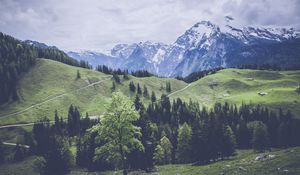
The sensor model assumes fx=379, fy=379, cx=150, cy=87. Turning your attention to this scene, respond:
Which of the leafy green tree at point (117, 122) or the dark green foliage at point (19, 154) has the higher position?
the leafy green tree at point (117, 122)

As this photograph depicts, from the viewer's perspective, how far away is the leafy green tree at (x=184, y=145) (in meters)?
124

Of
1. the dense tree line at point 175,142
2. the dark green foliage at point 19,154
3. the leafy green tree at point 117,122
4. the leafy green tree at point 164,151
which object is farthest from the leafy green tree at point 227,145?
the dark green foliage at point 19,154

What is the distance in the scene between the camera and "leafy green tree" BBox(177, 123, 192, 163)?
123500mm

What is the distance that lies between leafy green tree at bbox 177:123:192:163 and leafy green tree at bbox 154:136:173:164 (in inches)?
143

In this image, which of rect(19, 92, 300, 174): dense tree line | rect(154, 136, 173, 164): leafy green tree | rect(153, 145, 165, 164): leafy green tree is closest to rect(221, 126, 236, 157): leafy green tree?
rect(19, 92, 300, 174): dense tree line

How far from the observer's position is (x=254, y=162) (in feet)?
220

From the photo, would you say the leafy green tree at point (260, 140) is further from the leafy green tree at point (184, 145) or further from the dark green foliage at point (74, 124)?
the dark green foliage at point (74, 124)

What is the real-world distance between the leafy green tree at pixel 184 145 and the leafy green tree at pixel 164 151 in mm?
3624

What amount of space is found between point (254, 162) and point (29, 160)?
4358 inches

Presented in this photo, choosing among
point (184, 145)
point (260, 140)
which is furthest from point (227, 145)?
point (260, 140)

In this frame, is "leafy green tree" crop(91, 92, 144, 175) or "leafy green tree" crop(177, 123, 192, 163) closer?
"leafy green tree" crop(91, 92, 144, 175)

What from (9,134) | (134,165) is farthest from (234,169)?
(9,134)

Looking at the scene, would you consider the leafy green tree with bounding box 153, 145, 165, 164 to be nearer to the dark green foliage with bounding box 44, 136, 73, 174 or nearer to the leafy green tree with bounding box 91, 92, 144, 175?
the dark green foliage with bounding box 44, 136, 73, 174

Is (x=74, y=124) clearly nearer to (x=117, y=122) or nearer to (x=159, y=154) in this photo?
(x=159, y=154)
